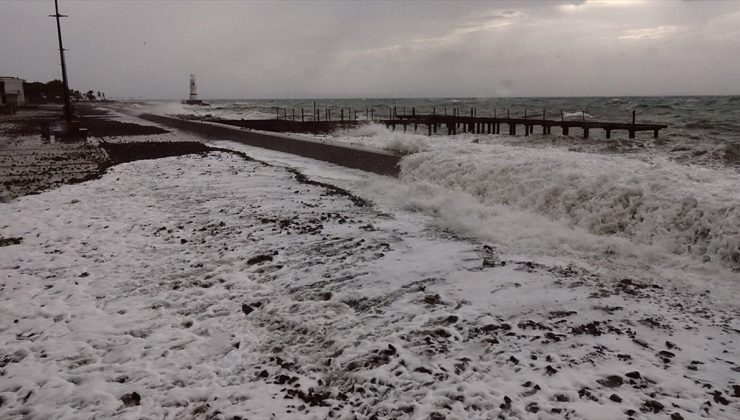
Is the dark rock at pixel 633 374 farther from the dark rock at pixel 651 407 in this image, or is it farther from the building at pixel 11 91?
the building at pixel 11 91

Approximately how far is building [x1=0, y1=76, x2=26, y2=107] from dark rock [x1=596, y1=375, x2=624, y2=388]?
77117 millimetres

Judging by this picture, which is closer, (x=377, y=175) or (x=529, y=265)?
(x=529, y=265)

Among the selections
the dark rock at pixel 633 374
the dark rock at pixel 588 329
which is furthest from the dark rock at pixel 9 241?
the dark rock at pixel 633 374

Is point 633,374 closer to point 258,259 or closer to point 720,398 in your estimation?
point 720,398

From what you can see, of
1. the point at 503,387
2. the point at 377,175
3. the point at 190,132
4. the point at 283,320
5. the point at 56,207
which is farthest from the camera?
the point at 190,132

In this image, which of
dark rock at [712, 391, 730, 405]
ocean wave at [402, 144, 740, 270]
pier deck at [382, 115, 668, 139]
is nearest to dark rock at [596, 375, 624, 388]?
dark rock at [712, 391, 730, 405]

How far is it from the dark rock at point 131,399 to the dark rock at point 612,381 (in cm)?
279

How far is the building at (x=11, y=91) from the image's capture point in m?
65.2

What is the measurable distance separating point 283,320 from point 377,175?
7781 millimetres

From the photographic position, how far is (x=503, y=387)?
305cm

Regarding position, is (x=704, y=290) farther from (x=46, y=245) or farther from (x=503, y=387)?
(x=46, y=245)

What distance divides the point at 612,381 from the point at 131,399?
9.54 feet

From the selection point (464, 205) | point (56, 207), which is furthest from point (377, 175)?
point (56, 207)

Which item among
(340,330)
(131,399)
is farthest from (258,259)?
(131,399)
